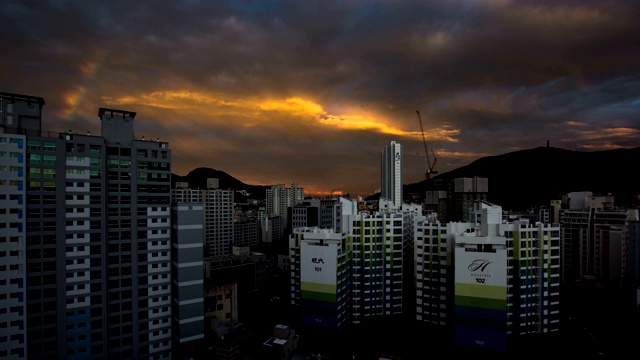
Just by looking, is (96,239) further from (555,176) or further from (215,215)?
(555,176)

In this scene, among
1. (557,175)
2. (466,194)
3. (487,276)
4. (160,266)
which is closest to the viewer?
(487,276)

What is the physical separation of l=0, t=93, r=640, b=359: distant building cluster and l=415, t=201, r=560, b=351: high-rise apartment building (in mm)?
157

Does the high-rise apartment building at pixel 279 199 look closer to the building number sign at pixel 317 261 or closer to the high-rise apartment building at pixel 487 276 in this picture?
the building number sign at pixel 317 261

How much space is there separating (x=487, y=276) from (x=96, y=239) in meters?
51.2

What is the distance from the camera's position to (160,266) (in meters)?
48.6

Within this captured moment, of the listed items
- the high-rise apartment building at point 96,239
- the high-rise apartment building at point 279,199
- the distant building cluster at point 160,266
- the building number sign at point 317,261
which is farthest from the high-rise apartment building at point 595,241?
the high-rise apartment building at point 279,199

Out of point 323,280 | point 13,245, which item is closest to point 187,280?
point 13,245

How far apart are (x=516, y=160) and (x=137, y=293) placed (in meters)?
203

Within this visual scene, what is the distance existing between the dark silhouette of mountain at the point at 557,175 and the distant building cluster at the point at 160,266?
103826 millimetres

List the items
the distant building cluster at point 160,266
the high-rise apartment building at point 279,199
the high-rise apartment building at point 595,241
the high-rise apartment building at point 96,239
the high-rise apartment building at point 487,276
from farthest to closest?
1. the high-rise apartment building at point 279,199
2. the high-rise apartment building at point 595,241
3. the high-rise apartment building at point 487,276
4. the high-rise apartment building at point 96,239
5. the distant building cluster at point 160,266

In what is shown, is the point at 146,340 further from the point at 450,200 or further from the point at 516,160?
the point at 516,160

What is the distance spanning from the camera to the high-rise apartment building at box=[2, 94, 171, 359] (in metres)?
41.4

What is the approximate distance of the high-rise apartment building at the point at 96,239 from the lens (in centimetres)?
4144

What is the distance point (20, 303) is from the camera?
39781 mm
